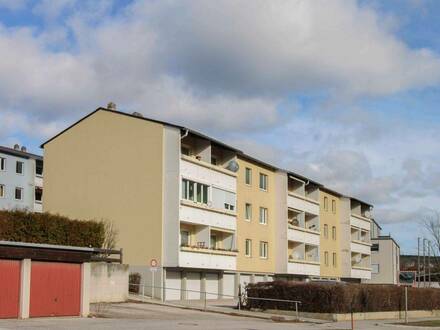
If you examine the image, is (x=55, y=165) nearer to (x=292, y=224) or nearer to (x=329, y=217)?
(x=292, y=224)

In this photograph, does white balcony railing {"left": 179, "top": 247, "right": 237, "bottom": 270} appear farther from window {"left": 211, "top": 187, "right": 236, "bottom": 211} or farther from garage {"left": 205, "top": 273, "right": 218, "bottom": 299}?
window {"left": 211, "top": 187, "right": 236, "bottom": 211}

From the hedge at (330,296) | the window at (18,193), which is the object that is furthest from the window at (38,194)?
the hedge at (330,296)

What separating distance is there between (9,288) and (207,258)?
2272cm

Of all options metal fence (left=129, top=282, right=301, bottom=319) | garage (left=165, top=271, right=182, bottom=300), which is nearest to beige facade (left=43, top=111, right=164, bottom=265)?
metal fence (left=129, top=282, right=301, bottom=319)

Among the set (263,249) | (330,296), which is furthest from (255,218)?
(330,296)

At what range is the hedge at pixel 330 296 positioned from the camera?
3769cm

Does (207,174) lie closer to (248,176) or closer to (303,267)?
(248,176)

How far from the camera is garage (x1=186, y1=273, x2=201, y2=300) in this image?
47.1 metres

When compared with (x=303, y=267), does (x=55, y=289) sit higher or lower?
lower

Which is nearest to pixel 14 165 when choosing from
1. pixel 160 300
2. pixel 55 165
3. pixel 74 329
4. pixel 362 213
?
pixel 55 165

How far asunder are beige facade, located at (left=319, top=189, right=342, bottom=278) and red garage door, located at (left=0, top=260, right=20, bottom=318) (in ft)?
159

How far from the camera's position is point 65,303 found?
2744cm

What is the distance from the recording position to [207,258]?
47.0 metres

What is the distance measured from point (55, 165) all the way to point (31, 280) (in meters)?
24.2
